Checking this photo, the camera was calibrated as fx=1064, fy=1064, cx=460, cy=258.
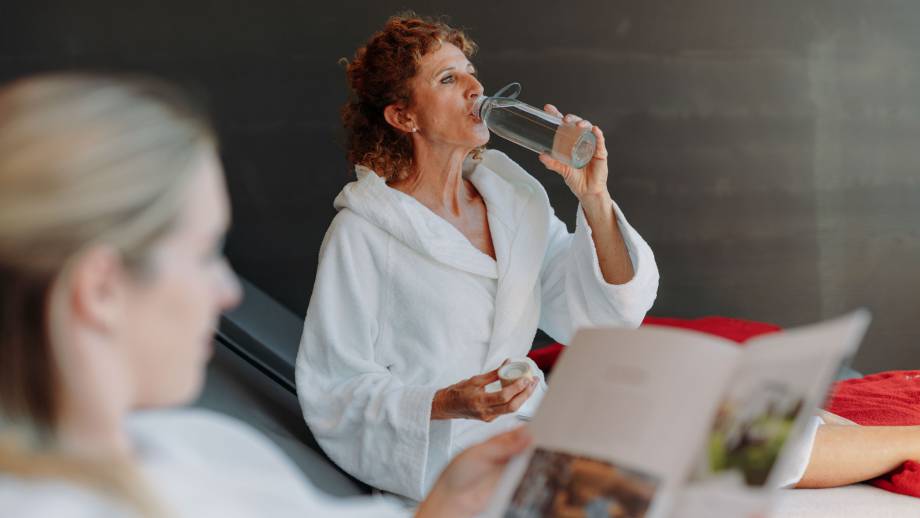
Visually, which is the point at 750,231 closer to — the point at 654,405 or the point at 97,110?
the point at 654,405

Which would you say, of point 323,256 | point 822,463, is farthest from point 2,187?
point 822,463

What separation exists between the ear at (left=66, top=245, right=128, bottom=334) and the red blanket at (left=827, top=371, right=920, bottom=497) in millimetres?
1678

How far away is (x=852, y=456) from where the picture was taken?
6.48ft

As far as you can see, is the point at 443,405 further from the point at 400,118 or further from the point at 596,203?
the point at 400,118

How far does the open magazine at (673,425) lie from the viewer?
85cm

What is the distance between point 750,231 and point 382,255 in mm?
1914

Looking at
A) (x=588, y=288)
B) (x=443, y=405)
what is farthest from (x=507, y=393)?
(x=588, y=288)

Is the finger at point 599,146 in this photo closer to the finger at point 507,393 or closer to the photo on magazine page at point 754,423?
the finger at point 507,393

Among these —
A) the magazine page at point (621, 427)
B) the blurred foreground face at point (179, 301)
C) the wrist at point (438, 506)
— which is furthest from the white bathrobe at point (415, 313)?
the blurred foreground face at point (179, 301)

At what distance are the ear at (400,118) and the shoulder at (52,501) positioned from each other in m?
1.57

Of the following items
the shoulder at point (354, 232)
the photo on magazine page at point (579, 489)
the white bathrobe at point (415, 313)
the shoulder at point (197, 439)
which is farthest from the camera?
the shoulder at point (354, 232)

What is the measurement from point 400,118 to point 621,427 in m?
1.35

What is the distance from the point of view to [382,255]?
2008mm

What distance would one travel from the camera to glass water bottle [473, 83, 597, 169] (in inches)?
79.8
